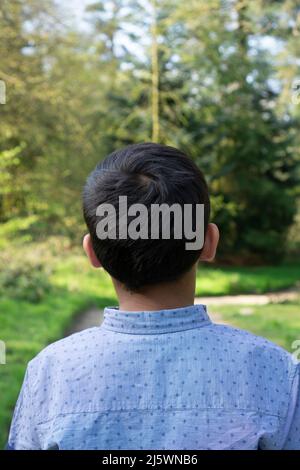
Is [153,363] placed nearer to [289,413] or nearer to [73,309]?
[289,413]

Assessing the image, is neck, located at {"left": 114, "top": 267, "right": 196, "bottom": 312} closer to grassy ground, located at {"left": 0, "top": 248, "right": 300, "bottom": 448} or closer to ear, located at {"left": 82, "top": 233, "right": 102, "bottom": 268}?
ear, located at {"left": 82, "top": 233, "right": 102, "bottom": 268}

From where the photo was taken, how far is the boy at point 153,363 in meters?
0.90

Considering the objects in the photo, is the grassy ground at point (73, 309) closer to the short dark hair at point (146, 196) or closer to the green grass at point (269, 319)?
the green grass at point (269, 319)

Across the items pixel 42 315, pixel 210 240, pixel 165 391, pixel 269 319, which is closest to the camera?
pixel 165 391

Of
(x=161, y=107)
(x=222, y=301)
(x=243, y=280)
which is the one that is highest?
(x=161, y=107)

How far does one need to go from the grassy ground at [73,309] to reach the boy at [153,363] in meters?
2.71

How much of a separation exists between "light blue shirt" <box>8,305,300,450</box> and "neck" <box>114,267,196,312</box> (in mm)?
30

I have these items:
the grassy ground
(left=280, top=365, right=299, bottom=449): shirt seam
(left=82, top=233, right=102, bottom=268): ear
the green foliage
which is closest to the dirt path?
the grassy ground

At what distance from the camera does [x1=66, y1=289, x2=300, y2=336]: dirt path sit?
8250 mm

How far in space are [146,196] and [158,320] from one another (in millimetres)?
190

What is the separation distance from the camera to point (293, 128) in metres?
14.8

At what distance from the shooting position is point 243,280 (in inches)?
494

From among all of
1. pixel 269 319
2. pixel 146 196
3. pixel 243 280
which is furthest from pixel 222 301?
pixel 146 196
